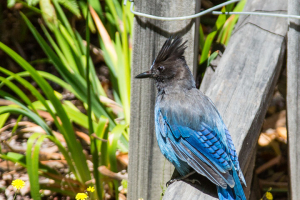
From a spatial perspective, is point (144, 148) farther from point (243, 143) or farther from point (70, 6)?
point (70, 6)

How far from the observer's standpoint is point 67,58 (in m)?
2.98

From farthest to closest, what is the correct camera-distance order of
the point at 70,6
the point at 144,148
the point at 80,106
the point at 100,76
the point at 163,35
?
1. the point at 100,76
2. the point at 80,106
3. the point at 70,6
4. the point at 144,148
5. the point at 163,35

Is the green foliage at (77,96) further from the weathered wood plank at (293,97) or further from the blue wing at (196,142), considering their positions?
the weathered wood plank at (293,97)

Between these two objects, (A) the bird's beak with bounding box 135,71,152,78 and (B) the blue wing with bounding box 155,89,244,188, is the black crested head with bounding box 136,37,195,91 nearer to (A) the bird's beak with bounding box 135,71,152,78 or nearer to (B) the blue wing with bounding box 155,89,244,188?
(A) the bird's beak with bounding box 135,71,152,78

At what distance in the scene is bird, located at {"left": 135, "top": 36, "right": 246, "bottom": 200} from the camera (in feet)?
5.26

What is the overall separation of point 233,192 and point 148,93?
60cm

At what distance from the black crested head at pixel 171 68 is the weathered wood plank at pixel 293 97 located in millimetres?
467

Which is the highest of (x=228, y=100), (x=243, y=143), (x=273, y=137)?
(x=228, y=100)

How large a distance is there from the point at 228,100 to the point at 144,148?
45cm

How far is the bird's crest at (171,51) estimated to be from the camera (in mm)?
1706

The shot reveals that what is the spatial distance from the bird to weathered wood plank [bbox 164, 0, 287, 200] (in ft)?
0.19

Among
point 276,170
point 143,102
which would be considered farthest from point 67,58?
point 276,170

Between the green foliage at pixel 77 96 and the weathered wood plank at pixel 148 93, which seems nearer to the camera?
the weathered wood plank at pixel 148 93

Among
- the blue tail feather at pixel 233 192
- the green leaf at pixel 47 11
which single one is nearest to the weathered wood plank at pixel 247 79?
the blue tail feather at pixel 233 192
